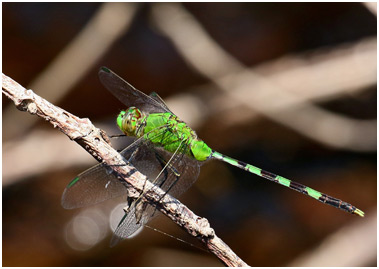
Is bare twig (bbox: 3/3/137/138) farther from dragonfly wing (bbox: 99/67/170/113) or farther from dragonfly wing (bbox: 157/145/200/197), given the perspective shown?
dragonfly wing (bbox: 157/145/200/197)

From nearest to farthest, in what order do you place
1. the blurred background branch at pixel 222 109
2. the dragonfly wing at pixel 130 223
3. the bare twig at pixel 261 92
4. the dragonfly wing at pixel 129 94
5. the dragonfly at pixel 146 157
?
the dragonfly wing at pixel 130 223 → the dragonfly at pixel 146 157 → the dragonfly wing at pixel 129 94 → the blurred background branch at pixel 222 109 → the bare twig at pixel 261 92

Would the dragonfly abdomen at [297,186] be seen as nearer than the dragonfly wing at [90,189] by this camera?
No

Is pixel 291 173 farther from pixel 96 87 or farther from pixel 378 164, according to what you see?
pixel 96 87

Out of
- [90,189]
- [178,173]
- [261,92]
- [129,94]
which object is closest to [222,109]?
[261,92]

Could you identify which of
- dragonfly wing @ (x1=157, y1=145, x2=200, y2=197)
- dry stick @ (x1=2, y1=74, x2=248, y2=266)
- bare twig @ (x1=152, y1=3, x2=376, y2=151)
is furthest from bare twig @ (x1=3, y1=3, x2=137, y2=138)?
dry stick @ (x1=2, y1=74, x2=248, y2=266)

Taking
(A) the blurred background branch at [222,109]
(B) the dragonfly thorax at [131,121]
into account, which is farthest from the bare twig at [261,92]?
(B) the dragonfly thorax at [131,121]

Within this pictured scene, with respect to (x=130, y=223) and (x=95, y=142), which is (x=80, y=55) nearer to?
(x=130, y=223)

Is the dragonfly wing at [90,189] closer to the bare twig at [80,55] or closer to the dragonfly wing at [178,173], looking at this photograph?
the dragonfly wing at [178,173]

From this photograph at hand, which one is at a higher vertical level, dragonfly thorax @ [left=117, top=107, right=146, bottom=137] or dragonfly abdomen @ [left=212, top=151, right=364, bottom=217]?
dragonfly abdomen @ [left=212, top=151, right=364, bottom=217]
